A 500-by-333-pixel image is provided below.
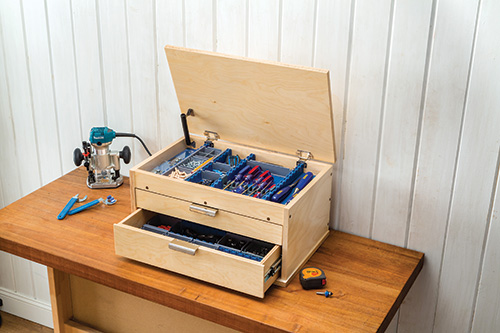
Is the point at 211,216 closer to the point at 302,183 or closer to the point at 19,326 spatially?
the point at 302,183

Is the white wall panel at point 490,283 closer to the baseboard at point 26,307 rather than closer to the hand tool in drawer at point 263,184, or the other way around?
the hand tool in drawer at point 263,184

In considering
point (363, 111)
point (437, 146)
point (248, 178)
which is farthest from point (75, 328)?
point (437, 146)

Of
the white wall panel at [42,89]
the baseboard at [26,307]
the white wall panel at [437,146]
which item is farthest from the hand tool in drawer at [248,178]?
the baseboard at [26,307]

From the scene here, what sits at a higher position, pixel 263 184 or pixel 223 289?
pixel 263 184

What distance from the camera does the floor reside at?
276cm

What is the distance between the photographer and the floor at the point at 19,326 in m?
2.76

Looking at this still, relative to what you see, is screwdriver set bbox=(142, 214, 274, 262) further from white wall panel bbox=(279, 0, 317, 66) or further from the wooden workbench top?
white wall panel bbox=(279, 0, 317, 66)

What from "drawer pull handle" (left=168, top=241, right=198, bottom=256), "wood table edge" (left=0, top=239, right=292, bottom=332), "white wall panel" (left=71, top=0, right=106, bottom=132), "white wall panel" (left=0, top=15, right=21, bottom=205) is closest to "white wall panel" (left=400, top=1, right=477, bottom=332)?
"wood table edge" (left=0, top=239, right=292, bottom=332)

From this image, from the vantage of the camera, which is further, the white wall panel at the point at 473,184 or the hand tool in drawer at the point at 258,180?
the hand tool in drawer at the point at 258,180

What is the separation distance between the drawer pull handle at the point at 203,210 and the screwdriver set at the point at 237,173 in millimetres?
78

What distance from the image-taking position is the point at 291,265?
163cm

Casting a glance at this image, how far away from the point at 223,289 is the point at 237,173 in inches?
15.3

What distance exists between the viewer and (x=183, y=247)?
1564mm

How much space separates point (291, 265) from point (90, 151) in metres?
0.88
